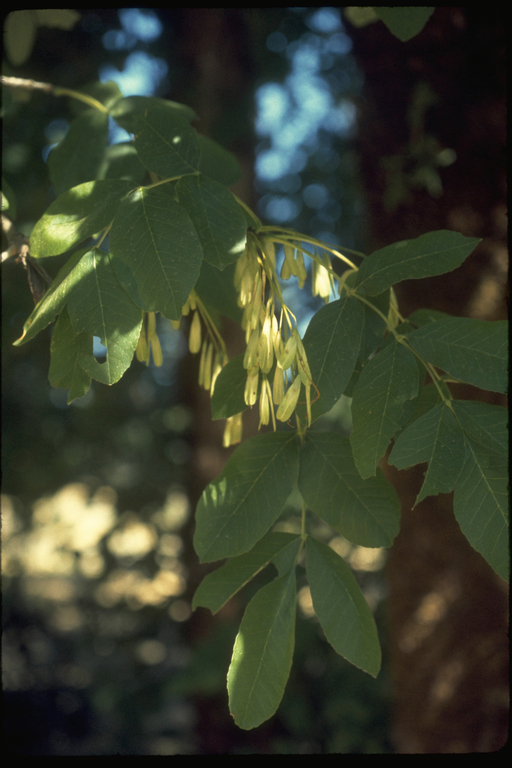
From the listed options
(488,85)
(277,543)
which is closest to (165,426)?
(488,85)

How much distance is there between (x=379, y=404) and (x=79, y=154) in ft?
2.97

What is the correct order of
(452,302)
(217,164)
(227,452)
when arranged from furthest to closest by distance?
(227,452), (452,302), (217,164)

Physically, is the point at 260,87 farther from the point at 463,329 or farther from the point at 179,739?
the point at 179,739

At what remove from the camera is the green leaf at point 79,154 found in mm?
1214

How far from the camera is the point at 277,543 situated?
0.91m

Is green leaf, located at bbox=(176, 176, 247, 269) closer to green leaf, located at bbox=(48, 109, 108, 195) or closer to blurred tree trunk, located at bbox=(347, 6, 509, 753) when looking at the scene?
green leaf, located at bbox=(48, 109, 108, 195)

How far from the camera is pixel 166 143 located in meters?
0.86

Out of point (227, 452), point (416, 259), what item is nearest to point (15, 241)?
point (416, 259)

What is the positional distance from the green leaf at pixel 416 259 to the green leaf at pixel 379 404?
114 millimetres

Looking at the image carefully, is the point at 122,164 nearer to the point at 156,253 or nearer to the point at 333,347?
the point at 156,253

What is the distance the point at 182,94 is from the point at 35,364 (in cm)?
184

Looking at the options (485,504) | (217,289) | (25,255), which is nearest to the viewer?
(485,504)

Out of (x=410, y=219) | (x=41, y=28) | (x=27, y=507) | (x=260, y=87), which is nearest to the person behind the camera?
(x=410, y=219)

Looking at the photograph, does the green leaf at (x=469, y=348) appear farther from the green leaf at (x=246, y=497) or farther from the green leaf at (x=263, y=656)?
the green leaf at (x=263, y=656)
